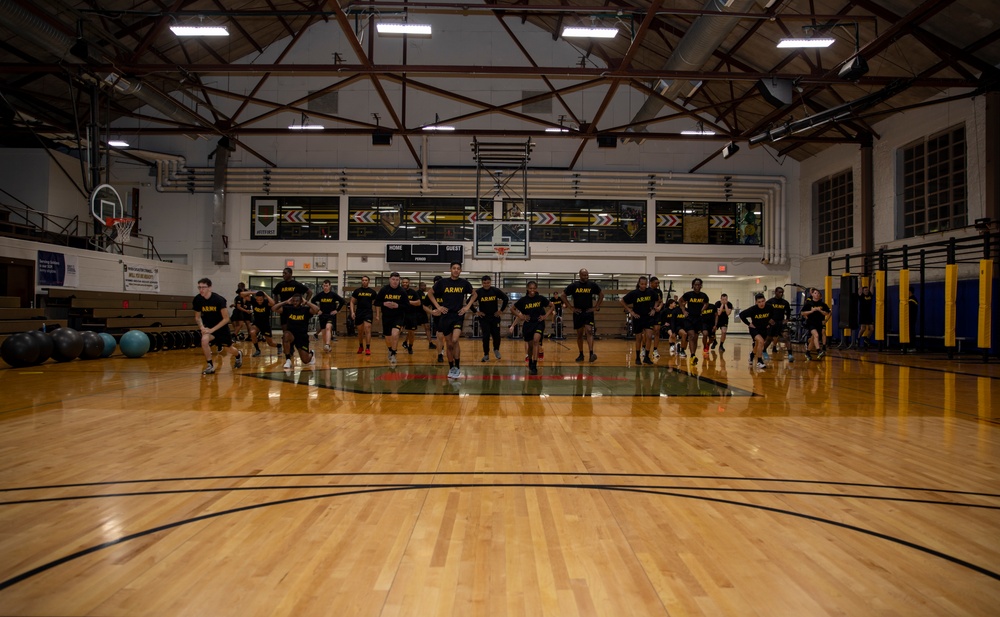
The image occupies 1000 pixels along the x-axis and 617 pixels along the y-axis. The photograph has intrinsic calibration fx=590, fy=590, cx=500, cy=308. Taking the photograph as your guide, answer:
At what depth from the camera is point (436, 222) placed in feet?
86.9

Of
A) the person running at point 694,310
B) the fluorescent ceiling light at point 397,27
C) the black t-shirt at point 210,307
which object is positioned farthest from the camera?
the fluorescent ceiling light at point 397,27

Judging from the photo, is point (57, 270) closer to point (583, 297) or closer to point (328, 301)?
point (328, 301)

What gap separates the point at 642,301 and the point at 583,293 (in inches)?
62.9

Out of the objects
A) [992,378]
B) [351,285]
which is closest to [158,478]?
[992,378]

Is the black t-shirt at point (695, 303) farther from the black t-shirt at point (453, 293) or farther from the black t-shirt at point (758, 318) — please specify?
the black t-shirt at point (453, 293)

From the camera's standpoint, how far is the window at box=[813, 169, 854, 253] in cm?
2262

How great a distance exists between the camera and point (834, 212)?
936 inches

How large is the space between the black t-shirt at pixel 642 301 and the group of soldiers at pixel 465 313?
0.07 feet

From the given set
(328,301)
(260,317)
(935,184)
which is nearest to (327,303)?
(328,301)

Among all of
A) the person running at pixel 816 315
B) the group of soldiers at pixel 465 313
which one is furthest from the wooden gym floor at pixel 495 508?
the person running at pixel 816 315

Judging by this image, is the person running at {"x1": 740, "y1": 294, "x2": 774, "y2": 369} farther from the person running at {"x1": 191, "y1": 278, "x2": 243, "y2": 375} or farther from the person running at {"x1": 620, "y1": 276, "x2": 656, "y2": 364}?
the person running at {"x1": 191, "y1": 278, "x2": 243, "y2": 375}

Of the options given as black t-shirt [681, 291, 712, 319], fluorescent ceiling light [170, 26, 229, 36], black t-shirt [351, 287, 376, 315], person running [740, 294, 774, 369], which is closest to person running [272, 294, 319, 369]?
black t-shirt [351, 287, 376, 315]

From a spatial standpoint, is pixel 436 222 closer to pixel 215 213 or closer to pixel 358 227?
pixel 358 227

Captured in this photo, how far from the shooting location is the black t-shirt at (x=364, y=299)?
1433cm
